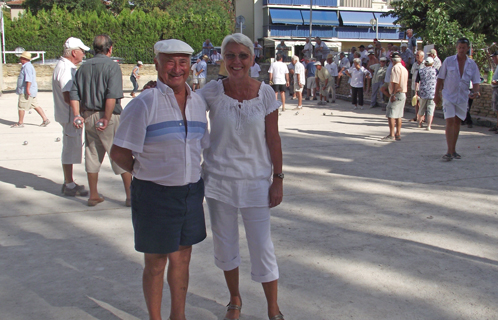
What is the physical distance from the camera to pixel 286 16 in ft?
157

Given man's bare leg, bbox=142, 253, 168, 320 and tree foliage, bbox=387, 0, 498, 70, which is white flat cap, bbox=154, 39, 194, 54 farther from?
tree foliage, bbox=387, 0, 498, 70

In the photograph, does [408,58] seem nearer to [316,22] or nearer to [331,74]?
[331,74]

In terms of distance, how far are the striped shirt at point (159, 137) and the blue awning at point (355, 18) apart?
50202 millimetres

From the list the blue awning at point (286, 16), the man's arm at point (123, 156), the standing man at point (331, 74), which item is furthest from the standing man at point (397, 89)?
the blue awning at point (286, 16)

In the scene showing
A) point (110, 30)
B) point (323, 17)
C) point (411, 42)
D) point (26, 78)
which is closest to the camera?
point (26, 78)

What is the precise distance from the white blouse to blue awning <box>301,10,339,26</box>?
4819 cm

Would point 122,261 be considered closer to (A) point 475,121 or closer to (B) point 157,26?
(A) point 475,121

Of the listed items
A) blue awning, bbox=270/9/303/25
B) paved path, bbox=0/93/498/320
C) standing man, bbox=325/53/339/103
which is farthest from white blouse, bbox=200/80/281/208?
blue awning, bbox=270/9/303/25

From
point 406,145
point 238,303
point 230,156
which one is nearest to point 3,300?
point 238,303

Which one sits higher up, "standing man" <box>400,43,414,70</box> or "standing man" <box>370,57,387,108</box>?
"standing man" <box>400,43,414,70</box>

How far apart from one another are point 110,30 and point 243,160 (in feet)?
101

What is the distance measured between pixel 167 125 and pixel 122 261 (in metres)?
1.89

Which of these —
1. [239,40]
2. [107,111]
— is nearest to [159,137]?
[239,40]

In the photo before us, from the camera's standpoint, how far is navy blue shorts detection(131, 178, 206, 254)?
2.84m
